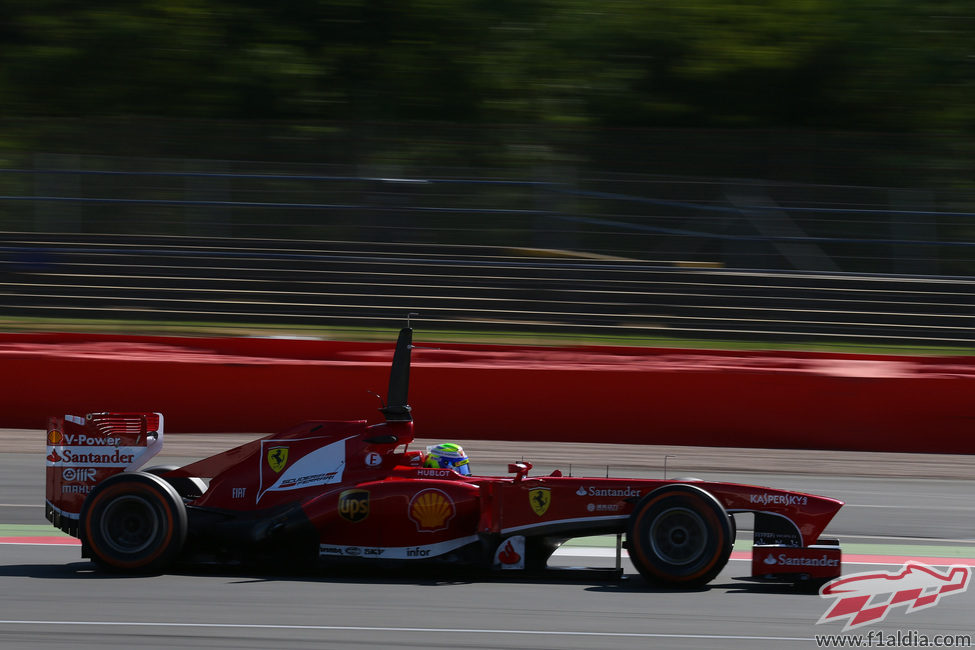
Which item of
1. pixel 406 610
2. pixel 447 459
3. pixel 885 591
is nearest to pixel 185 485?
pixel 447 459

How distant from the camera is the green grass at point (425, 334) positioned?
1631 centimetres

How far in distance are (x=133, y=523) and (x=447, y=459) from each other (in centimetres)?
185

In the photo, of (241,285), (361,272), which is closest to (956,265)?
(361,272)

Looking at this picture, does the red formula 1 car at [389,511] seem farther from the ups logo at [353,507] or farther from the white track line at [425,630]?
the white track line at [425,630]

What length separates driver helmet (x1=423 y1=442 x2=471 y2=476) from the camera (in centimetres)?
695

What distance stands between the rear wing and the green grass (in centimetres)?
890

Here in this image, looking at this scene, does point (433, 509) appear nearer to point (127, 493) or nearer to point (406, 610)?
point (406, 610)

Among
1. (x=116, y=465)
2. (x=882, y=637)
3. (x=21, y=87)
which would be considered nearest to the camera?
(x=882, y=637)

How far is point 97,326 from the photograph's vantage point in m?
16.9

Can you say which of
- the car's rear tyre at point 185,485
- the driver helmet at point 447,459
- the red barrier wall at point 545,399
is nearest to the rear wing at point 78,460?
the car's rear tyre at point 185,485

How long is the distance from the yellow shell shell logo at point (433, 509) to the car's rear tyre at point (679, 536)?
40.0 inches

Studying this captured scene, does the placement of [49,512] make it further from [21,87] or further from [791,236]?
[21,87]

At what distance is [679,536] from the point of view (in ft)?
21.5

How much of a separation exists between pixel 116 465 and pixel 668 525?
3315mm
